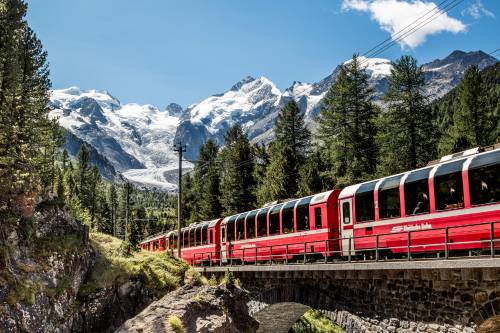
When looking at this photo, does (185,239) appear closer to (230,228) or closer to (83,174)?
(230,228)

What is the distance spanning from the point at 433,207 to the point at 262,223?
14098mm

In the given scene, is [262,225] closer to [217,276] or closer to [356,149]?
[217,276]

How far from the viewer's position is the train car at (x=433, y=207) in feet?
54.2

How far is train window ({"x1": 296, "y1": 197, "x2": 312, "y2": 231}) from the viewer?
2678cm

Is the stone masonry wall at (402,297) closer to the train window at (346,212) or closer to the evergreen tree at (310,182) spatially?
the train window at (346,212)

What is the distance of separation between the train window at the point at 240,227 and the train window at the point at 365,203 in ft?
40.7

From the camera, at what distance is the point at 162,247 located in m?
53.5

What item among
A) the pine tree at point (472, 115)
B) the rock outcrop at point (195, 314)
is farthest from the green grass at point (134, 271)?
the pine tree at point (472, 115)

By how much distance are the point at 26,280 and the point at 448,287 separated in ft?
50.4

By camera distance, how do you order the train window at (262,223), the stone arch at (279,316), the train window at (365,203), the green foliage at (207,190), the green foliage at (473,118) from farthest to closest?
the green foliage at (207,190) < the green foliage at (473,118) < the train window at (262,223) < the stone arch at (279,316) < the train window at (365,203)

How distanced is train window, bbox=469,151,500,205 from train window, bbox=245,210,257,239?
1685cm

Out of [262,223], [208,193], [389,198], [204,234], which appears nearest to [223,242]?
[204,234]

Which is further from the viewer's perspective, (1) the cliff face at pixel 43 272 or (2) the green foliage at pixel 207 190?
A: (2) the green foliage at pixel 207 190

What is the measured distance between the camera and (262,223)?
3130 centimetres
